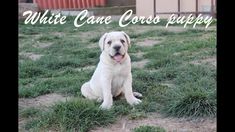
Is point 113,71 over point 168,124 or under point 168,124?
over

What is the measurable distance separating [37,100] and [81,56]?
2468 mm

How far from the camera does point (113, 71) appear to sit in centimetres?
354

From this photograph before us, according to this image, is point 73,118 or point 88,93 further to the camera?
point 88,93

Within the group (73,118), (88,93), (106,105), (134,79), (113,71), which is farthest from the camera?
(134,79)

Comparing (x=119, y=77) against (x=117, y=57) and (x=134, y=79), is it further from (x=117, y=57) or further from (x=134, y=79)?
(x=134, y=79)

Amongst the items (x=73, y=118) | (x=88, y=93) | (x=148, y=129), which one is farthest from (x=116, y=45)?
(x=148, y=129)

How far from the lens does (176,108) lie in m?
3.21

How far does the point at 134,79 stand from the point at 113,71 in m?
0.98

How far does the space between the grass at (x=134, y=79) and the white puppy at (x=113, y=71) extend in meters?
0.11

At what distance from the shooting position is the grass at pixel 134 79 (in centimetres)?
301

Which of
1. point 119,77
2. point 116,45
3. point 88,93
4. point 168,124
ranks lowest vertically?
point 168,124
